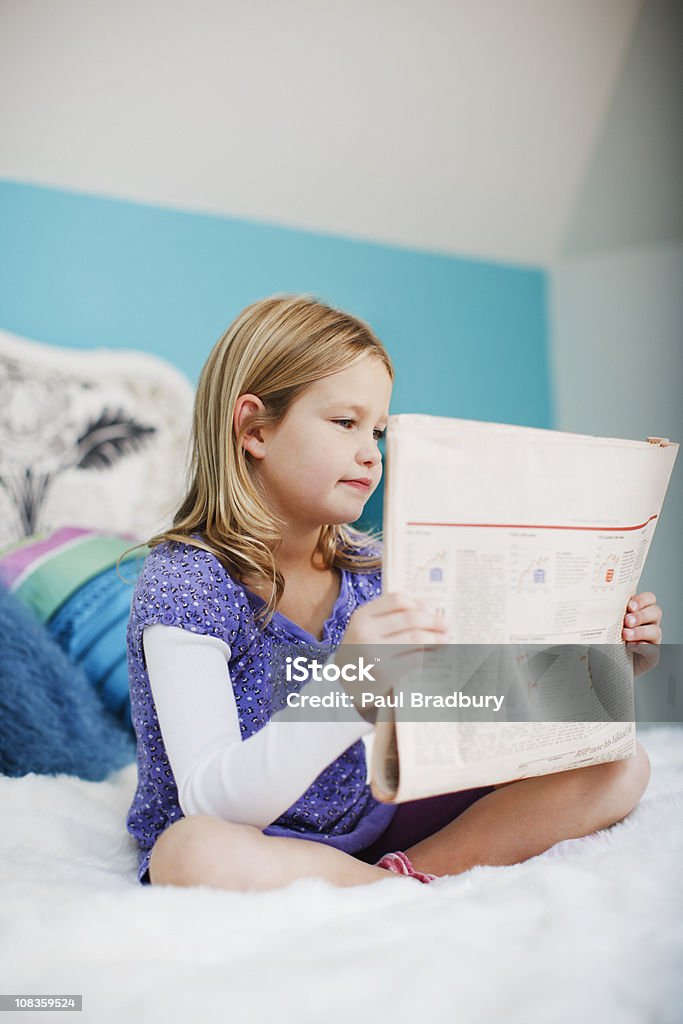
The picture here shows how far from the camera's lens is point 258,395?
86 cm

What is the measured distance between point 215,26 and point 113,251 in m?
0.51

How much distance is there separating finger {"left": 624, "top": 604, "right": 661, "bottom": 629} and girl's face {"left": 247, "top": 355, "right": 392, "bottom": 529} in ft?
0.87

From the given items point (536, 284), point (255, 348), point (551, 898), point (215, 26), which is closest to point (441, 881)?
point (551, 898)

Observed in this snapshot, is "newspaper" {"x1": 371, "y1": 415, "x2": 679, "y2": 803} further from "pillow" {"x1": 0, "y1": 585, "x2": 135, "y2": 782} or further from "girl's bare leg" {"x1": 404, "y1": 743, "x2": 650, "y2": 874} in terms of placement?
"pillow" {"x1": 0, "y1": 585, "x2": 135, "y2": 782}

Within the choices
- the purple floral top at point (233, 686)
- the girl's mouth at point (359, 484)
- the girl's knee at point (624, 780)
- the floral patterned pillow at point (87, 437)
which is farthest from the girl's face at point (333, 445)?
the floral patterned pillow at point (87, 437)

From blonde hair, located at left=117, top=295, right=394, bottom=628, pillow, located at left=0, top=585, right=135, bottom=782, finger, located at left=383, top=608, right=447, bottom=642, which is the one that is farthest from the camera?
pillow, located at left=0, top=585, right=135, bottom=782

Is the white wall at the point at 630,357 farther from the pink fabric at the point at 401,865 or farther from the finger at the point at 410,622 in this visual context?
the finger at the point at 410,622

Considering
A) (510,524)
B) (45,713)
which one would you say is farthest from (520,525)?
(45,713)

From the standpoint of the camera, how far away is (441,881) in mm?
695

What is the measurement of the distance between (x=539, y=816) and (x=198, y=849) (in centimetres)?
33

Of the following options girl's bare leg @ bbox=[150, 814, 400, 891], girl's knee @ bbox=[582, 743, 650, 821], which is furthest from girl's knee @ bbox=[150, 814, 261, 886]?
girl's knee @ bbox=[582, 743, 650, 821]

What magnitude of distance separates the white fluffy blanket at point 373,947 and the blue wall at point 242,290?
1426 millimetres

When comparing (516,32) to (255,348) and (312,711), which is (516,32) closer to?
(255,348)

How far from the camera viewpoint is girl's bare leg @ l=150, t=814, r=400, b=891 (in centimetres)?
Result: 60
